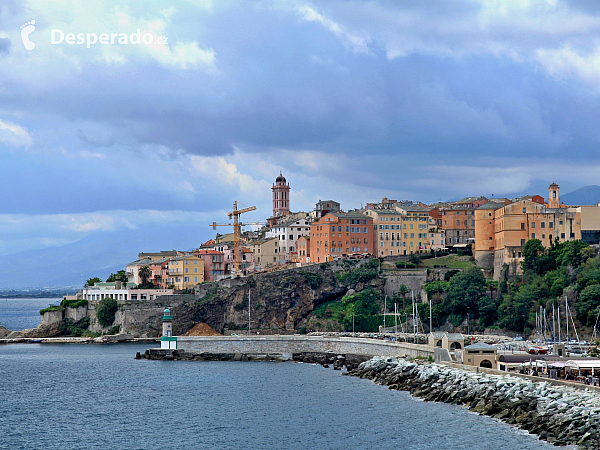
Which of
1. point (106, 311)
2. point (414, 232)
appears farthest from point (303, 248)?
point (106, 311)

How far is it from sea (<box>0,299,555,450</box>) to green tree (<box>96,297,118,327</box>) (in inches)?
1352

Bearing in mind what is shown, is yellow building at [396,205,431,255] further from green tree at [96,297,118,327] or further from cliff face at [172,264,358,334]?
green tree at [96,297,118,327]

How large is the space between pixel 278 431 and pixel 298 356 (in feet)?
127

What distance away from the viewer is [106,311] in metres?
120

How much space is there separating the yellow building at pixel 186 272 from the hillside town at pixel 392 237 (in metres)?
0.14

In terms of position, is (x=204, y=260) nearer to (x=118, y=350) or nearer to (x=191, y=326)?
(x=191, y=326)

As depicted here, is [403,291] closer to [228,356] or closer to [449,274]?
[449,274]

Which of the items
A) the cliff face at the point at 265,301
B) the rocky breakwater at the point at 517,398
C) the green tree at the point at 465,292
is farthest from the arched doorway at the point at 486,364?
the cliff face at the point at 265,301

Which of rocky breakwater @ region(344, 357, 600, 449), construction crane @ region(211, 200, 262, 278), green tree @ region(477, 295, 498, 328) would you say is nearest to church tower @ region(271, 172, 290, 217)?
construction crane @ region(211, 200, 262, 278)

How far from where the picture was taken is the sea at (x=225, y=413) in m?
48.2

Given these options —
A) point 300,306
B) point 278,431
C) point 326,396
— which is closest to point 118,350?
point 300,306

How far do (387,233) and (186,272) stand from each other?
28875 millimetres

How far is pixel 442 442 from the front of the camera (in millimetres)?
46125

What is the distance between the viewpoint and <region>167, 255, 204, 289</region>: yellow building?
432 ft
